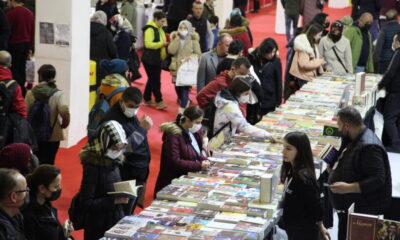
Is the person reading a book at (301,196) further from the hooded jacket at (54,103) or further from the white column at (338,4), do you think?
the white column at (338,4)

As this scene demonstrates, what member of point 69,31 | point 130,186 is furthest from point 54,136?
point 130,186

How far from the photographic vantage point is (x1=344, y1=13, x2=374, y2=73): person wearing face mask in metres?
12.1

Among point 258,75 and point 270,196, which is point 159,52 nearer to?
point 258,75

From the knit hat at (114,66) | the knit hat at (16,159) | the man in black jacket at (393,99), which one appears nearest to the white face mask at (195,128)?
the knit hat at (114,66)

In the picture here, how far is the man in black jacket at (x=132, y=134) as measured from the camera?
6637 mm

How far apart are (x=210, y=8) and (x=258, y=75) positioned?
550 cm

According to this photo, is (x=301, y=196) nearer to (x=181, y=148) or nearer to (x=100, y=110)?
(x=181, y=148)

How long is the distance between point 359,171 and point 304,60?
4.73 m

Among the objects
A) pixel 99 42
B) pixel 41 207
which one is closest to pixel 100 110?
pixel 41 207

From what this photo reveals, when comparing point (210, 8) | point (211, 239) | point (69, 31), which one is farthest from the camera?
point (210, 8)

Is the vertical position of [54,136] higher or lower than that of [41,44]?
lower

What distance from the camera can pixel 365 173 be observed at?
244 inches

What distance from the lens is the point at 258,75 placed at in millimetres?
9836

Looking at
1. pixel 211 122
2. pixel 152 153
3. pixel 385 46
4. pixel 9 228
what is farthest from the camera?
pixel 385 46
